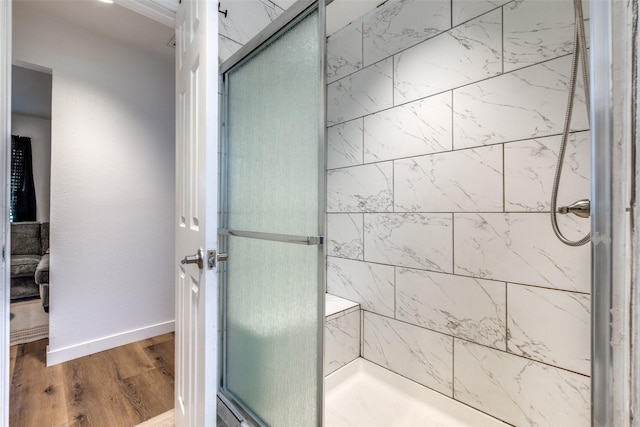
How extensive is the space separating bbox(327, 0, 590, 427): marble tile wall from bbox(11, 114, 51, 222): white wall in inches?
200

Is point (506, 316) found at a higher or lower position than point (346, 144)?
lower

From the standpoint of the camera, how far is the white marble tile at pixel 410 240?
1579mm

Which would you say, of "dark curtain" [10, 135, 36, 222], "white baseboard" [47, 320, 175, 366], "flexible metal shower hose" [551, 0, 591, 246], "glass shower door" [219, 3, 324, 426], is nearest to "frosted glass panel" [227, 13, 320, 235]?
"glass shower door" [219, 3, 324, 426]

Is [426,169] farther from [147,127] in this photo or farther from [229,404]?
[147,127]

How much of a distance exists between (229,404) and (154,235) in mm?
1763

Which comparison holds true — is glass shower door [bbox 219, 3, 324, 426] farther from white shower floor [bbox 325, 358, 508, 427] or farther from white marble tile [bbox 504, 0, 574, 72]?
white marble tile [bbox 504, 0, 574, 72]

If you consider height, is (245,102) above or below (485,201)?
above

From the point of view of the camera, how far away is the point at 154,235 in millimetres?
2580

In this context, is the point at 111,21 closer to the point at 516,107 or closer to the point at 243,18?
the point at 243,18

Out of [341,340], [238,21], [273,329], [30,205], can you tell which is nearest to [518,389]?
[341,340]

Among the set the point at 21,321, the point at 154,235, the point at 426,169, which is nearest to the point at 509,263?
the point at 426,169

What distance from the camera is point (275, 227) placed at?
1168 mm

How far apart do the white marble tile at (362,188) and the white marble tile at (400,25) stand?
748mm

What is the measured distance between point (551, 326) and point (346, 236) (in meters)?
1.24
